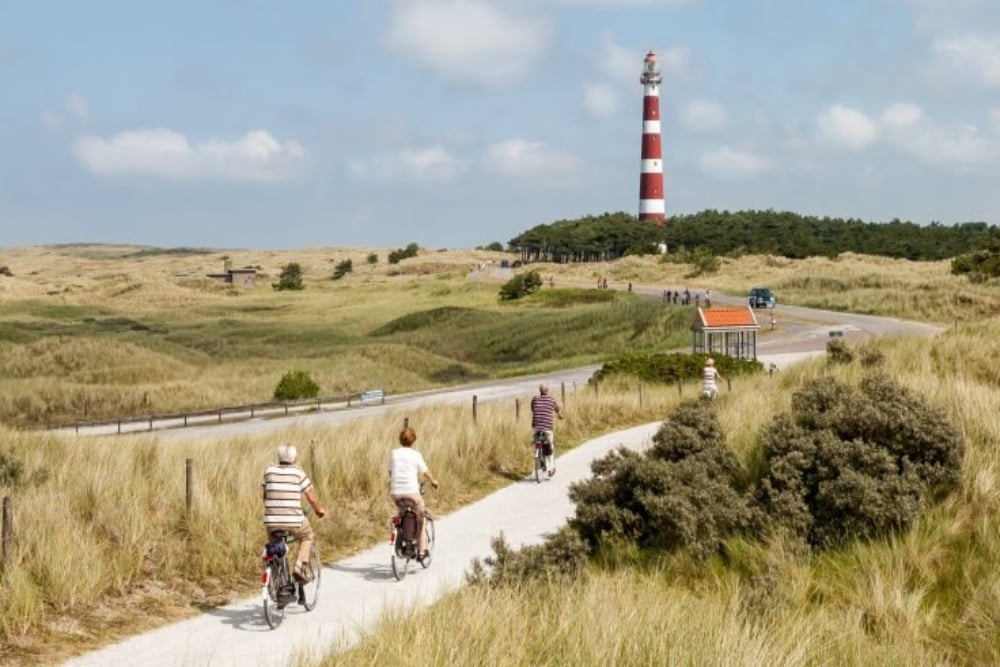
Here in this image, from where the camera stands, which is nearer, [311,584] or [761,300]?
[311,584]

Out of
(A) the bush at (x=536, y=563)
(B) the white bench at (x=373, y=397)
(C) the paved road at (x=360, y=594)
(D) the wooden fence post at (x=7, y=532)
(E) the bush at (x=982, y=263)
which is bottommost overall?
(B) the white bench at (x=373, y=397)

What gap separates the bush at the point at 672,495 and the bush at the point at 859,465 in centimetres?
54

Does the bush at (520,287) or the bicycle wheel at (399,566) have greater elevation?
the bush at (520,287)

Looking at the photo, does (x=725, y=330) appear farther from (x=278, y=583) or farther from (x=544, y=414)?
(x=278, y=583)

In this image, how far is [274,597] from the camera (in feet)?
32.4

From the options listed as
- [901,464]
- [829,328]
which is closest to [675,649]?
[901,464]

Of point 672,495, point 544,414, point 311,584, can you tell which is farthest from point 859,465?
point 544,414

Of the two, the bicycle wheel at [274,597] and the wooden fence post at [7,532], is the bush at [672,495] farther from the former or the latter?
the wooden fence post at [7,532]

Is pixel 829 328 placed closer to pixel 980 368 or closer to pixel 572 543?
pixel 980 368

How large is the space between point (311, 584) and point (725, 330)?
3523cm

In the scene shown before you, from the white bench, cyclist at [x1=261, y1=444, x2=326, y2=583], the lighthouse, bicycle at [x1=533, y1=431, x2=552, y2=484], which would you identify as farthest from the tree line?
cyclist at [x1=261, y1=444, x2=326, y2=583]

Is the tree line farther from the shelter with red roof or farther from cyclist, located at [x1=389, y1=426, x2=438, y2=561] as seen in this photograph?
cyclist, located at [x1=389, y1=426, x2=438, y2=561]

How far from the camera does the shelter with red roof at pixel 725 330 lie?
43.8 meters

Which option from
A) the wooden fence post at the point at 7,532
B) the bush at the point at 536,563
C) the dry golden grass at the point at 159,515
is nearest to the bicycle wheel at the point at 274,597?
the dry golden grass at the point at 159,515
